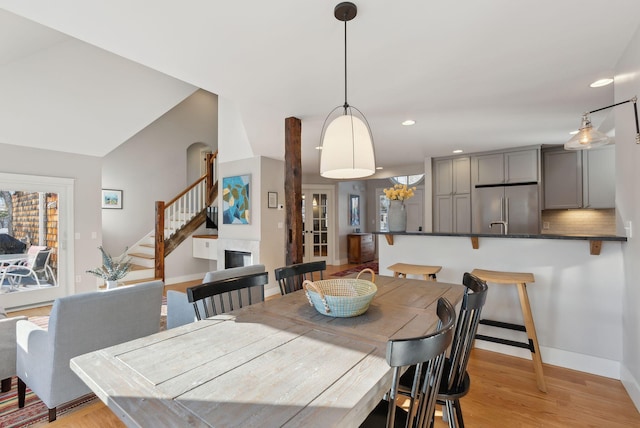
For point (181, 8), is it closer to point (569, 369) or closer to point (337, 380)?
point (337, 380)

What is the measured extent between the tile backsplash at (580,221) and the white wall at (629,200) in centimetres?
276

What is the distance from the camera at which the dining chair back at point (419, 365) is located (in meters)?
0.79

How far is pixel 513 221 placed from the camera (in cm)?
466

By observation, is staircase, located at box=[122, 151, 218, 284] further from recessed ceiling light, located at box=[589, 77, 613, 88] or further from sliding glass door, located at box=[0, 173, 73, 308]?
recessed ceiling light, located at box=[589, 77, 613, 88]

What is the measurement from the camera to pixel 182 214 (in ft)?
22.0

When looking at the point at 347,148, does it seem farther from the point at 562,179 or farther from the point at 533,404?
the point at 562,179

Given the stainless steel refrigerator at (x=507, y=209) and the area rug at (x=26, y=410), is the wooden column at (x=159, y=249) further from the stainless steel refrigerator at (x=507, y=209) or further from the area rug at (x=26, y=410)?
the stainless steel refrigerator at (x=507, y=209)

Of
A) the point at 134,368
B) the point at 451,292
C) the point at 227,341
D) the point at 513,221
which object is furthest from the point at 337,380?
the point at 513,221

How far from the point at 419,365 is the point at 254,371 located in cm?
49

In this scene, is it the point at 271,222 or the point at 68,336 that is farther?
the point at 271,222

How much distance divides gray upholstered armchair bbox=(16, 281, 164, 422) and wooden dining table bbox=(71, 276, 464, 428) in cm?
114

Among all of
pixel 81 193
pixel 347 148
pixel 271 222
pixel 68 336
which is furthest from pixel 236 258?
pixel 347 148

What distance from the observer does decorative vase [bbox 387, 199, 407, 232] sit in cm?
318

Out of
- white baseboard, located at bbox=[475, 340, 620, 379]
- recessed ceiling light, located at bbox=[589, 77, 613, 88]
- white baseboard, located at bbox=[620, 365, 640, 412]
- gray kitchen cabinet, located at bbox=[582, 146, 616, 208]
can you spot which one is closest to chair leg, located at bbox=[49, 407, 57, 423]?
white baseboard, located at bbox=[475, 340, 620, 379]
